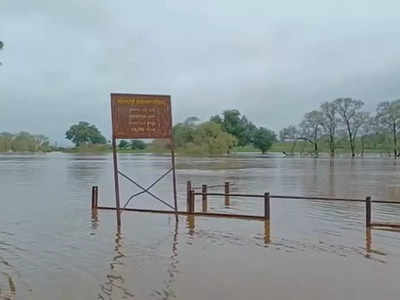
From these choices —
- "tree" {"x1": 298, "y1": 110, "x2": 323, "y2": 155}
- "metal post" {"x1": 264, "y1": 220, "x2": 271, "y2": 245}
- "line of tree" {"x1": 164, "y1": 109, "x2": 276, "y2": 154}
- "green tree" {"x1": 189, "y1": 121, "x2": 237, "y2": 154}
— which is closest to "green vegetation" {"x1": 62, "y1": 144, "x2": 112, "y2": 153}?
"line of tree" {"x1": 164, "y1": 109, "x2": 276, "y2": 154}

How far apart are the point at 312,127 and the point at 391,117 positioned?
17533 millimetres

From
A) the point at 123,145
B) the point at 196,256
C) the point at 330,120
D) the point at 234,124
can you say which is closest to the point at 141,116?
the point at 196,256

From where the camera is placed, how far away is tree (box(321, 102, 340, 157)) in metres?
97.2

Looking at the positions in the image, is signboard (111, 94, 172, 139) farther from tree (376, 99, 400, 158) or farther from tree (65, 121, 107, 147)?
tree (65, 121, 107, 147)

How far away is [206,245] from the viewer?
966 centimetres

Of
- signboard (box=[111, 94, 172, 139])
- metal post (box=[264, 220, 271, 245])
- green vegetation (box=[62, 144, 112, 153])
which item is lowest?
metal post (box=[264, 220, 271, 245])

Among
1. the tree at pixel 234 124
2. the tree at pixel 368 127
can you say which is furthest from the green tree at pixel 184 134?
the tree at pixel 368 127

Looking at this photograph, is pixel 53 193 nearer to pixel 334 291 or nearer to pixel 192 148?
pixel 334 291

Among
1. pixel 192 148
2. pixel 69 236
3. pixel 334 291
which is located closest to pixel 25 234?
pixel 69 236

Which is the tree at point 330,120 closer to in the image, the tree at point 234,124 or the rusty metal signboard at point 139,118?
the tree at point 234,124

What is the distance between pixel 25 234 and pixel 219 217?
4795 millimetres

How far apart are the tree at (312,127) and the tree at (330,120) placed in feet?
3.54

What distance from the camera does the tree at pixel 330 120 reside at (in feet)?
319

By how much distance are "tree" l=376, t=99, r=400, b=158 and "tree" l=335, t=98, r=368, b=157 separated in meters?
4.55
